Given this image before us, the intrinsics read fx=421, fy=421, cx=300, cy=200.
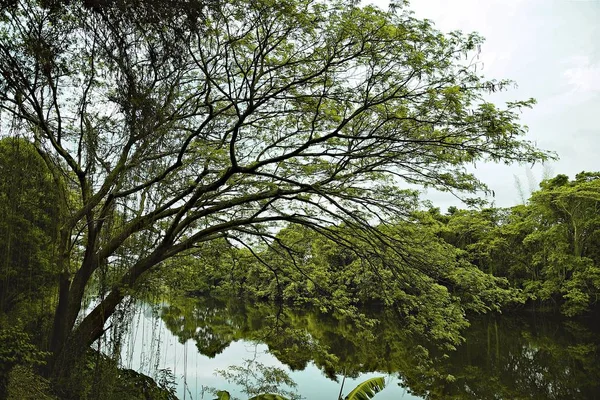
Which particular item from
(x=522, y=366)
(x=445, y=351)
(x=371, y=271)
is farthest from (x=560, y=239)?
(x=371, y=271)

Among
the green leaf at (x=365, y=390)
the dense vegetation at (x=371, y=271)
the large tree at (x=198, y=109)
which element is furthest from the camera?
the dense vegetation at (x=371, y=271)

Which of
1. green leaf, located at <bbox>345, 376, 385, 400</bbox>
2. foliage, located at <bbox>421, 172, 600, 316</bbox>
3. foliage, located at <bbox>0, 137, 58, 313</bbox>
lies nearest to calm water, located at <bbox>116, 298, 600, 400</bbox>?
green leaf, located at <bbox>345, 376, 385, 400</bbox>

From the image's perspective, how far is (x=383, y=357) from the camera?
13438 mm

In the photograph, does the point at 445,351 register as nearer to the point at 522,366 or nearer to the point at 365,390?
the point at 522,366

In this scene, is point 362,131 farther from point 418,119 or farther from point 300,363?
point 300,363

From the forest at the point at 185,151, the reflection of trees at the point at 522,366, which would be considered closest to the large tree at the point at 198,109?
the forest at the point at 185,151

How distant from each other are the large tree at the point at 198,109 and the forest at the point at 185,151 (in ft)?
0.09

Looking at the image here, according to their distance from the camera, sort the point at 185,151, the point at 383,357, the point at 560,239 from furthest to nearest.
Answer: the point at 560,239 → the point at 383,357 → the point at 185,151

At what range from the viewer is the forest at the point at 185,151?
4.20 meters

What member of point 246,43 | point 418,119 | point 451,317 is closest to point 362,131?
point 418,119

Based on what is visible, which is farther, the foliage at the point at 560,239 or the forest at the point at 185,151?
the foliage at the point at 560,239

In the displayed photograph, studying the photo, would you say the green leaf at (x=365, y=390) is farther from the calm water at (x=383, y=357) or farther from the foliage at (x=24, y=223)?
the foliage at (x=24, y=223)

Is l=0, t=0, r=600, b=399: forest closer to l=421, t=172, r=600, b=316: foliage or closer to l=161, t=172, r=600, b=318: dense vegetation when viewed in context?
l=161, t=172, r=600, b=318: dense vegetation

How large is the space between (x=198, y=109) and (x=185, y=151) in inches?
31.4
